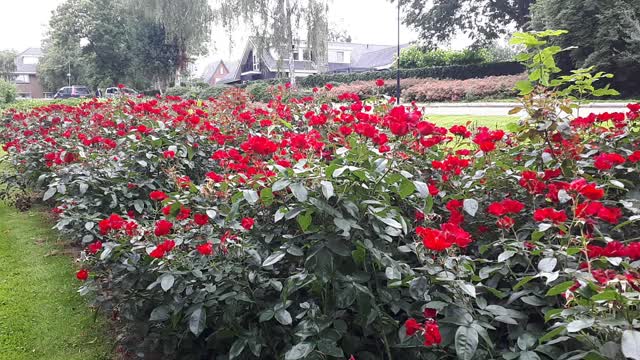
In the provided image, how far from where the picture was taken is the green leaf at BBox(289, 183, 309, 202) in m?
1.36

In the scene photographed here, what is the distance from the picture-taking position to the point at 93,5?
30969 millimetres

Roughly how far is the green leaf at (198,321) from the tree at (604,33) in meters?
14.0

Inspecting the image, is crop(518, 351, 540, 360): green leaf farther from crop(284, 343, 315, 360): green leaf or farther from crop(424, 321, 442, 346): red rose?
crop(284, 343, 315, 360): green leaf

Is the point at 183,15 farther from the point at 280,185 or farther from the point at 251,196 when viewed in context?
the point at 280,185

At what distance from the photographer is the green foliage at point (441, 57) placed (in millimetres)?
25680

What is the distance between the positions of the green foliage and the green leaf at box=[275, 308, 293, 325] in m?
26.1

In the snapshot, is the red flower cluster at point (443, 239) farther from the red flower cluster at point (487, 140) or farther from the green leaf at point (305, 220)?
the red flower cluster at point (487, 140)

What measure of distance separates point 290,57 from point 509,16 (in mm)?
13494

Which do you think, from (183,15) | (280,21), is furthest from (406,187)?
(183,15)

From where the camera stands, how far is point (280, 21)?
19.9 metres

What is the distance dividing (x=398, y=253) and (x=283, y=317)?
525 millimetres

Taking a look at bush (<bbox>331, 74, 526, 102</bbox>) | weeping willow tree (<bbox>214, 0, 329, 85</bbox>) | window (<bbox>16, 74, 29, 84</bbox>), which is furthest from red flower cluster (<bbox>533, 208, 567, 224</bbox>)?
window (<bbox>16, 74, 29, 84</bbox>)

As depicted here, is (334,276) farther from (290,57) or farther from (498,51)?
(498,51)

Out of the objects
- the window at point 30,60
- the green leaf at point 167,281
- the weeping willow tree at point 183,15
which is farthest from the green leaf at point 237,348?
the window at point 30,60
